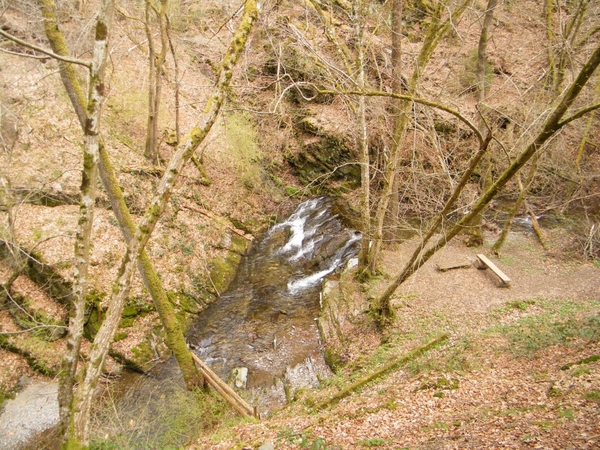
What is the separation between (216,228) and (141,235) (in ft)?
28.7

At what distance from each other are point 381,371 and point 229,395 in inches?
122

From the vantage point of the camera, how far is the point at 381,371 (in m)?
7.05

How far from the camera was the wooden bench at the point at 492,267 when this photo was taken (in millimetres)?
9688

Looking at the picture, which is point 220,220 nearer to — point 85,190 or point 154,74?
point 154,74

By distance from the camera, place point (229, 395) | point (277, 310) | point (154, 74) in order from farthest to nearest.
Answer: point (154, 74), point (277, 310), point (229, 395)

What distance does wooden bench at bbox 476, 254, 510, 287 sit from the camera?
9.69 meters

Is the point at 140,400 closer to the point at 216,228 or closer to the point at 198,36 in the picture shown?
the point at 216,228

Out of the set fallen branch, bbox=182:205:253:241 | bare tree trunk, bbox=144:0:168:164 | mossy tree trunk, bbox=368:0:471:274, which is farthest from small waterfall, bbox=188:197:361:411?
bare tree trunk, bbox=144:0:168:164

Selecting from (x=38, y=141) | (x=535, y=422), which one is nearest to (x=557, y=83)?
(x=535, y=422)

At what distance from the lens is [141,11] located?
13102mm

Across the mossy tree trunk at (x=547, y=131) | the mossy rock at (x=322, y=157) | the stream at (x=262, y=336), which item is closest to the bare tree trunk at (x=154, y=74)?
the stream at (x=262, y=336)

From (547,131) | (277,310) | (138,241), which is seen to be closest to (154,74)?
(277,310)

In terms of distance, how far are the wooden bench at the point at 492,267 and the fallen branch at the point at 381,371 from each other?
3273 millimetres

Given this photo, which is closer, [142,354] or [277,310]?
[142,354]
